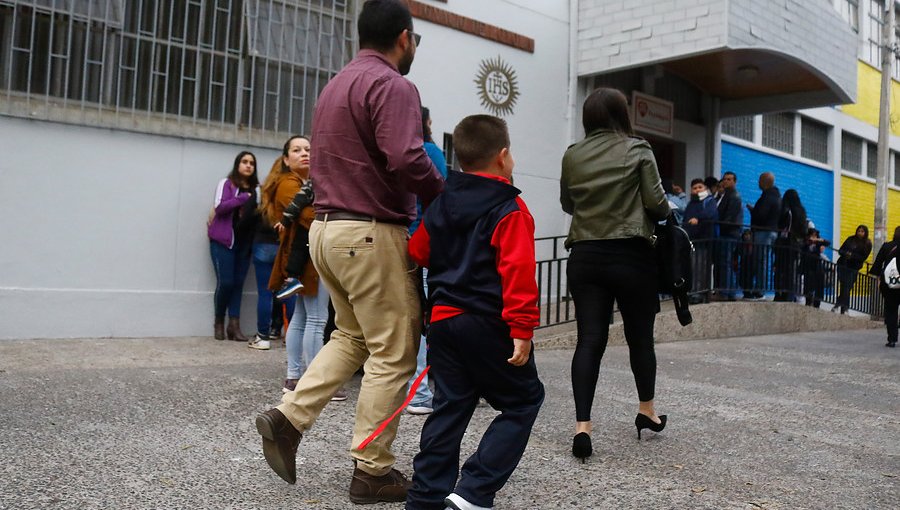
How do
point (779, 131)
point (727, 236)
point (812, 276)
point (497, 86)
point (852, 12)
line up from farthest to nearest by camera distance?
1. point (852, 12)
2. point (779, 131)
3. point (812, 276)
4. point (727, 236)
5. point (497, 86)

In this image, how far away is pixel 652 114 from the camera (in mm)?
13219

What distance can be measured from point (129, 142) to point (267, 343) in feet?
7.47

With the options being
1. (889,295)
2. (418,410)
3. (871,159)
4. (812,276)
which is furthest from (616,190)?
(871,159)

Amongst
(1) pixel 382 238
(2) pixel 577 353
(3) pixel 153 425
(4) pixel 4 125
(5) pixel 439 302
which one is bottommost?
(3) pixel 153 425

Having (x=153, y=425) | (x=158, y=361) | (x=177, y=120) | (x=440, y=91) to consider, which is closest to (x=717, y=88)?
(x=440, y=91)

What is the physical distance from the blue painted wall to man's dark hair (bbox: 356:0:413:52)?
13.2 meters

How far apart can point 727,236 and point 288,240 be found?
748 centimetres

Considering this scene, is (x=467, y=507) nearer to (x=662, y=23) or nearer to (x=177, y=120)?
(x=177, y=120)

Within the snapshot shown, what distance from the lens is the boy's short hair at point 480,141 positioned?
288 cm

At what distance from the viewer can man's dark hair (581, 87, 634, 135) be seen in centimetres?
393

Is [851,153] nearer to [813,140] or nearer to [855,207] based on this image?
[855,207]

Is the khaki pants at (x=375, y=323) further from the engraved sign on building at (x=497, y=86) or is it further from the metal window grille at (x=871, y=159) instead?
the metal window grille at (x=871, y=159)

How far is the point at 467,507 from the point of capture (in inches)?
104

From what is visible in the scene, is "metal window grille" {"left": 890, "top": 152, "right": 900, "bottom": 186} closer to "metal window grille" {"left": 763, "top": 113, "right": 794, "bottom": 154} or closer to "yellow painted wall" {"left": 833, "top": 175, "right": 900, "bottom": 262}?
"yellow painted wall" {"left": 833, "top": 175, "right": 900, "bottom": 262}
